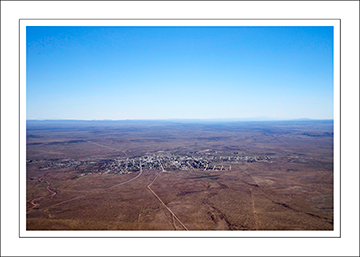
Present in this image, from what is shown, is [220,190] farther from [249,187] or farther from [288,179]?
[288,179]

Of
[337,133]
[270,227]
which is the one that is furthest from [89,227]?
[337,133]

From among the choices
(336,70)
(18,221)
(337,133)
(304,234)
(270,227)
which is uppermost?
(336,70)

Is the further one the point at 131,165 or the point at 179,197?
the point at 131,165

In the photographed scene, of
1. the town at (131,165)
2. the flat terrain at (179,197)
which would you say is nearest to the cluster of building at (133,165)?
the town at (131,165)

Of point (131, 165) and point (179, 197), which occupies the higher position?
point (131, 165)

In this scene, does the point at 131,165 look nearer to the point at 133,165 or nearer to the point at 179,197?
the point at 133,165

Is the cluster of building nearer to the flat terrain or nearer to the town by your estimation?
the town

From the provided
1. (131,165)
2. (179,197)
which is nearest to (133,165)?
(131,165)

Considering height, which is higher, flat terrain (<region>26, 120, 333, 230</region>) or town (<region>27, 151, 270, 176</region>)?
town (<region>27, 151, 270, 176</region>)

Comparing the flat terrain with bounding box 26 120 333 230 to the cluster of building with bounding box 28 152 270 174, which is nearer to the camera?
the flat terrain with bounding box 26 120 333 230

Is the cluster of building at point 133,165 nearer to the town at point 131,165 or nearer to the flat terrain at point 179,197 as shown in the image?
the town at point 131,165

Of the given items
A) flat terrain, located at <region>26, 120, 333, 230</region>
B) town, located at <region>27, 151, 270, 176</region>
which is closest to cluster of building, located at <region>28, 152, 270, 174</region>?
town, located at <region>27, 151, 270, 176</region>
